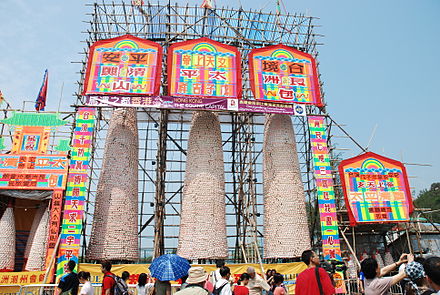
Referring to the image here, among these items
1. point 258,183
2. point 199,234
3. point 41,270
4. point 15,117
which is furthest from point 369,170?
point 15,117

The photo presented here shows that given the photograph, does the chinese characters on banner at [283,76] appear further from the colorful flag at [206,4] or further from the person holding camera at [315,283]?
the person holding camera at [315,283]

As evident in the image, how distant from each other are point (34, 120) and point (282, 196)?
1003 centimetres

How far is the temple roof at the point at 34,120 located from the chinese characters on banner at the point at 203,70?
472 cm

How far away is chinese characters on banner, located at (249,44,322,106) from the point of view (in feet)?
45.3

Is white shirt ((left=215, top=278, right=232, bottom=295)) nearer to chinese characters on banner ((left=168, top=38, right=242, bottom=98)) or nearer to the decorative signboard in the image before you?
the decorative signboard

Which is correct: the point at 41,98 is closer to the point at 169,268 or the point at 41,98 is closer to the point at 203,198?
the point at 203,198

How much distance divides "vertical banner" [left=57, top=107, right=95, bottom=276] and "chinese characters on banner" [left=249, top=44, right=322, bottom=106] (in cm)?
644

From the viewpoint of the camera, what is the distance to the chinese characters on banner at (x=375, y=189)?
13281 mm

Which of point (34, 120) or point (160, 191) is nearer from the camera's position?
point (34, 120)

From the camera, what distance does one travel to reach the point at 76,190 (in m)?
11.6

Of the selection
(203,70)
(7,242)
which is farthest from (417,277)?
(7,242)

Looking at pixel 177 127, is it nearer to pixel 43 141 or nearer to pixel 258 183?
pixel 258 183

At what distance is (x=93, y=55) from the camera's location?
44.2ft

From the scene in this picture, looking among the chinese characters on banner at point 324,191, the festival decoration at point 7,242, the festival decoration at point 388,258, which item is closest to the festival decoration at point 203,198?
the chinese characters on banner at point 324,191
